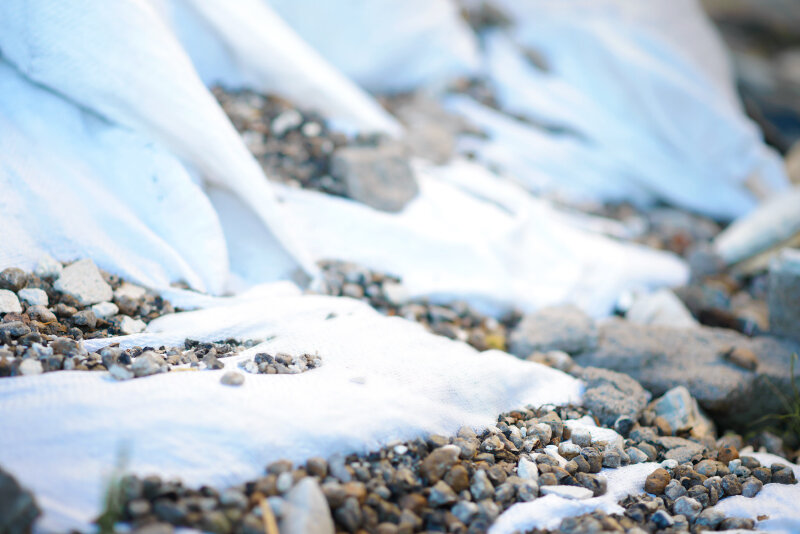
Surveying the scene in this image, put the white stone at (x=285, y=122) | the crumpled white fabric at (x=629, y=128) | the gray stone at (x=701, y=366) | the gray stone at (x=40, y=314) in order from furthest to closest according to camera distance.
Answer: the crumpled white fabric at (x=629, y=128), the white stone at (x=285, y=122), the gray stone at (x=701, y=366), the gray stone at (x=40, y=314)

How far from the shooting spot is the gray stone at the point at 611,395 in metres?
1.30

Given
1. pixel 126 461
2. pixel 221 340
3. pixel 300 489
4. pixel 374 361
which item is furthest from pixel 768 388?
pixel 126 461

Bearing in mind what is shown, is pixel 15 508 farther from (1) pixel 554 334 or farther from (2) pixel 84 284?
(1) pixel 554 334

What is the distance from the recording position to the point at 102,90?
1431mm

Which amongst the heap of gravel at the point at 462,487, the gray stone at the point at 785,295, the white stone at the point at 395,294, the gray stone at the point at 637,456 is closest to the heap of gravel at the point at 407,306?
the white stone at the point at 395,294

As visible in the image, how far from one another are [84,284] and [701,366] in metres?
1.67

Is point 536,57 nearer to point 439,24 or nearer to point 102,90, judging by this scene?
point 439,24

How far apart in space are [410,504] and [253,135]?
143cm

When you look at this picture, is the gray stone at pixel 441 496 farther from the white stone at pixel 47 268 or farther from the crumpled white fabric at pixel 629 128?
the crumpled white fabric at pixel 629 128

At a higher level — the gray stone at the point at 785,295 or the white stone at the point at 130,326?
the gray stone at the point at 785,295

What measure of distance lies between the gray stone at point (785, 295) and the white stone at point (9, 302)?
2082 mm

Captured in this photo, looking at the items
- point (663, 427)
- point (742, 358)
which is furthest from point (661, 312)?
point (663, 427)

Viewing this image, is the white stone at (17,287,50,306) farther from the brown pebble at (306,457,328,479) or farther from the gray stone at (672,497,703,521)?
the gray stone at (672,497,703,521)

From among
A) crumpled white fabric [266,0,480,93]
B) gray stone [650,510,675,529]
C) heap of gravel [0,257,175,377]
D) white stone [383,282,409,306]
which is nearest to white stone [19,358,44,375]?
heap of gravel [0,257,175,377]
